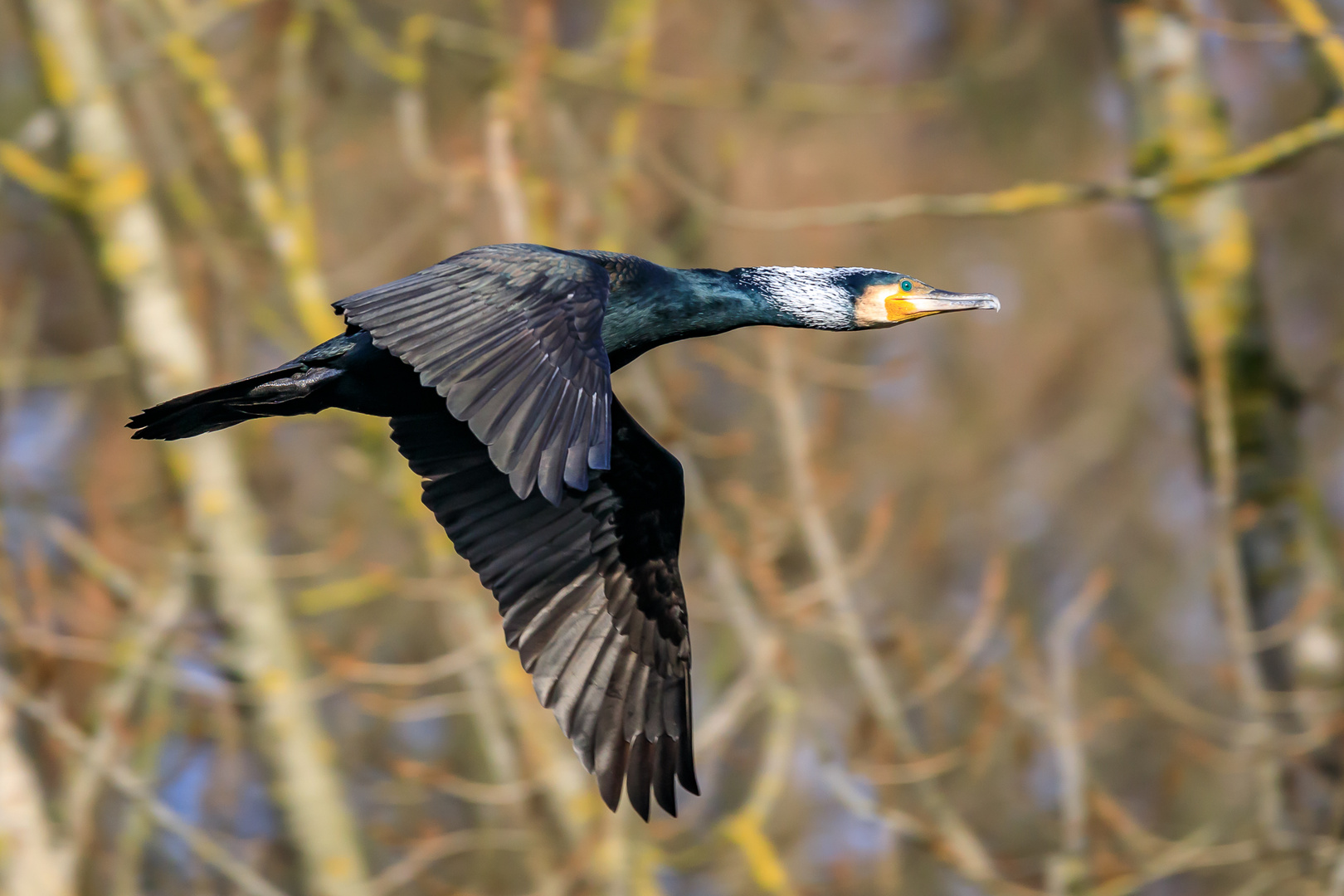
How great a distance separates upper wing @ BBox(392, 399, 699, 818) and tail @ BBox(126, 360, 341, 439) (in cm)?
61

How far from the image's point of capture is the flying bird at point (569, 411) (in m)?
4.27

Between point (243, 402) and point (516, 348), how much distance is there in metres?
1.00

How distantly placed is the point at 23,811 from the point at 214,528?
1937 millimetres

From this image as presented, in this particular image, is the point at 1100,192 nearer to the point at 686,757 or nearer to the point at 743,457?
the point at 686,757

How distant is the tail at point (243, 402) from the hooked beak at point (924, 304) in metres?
1.72

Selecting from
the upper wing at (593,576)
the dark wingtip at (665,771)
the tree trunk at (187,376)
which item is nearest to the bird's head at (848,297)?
the upper wing at (593,576)

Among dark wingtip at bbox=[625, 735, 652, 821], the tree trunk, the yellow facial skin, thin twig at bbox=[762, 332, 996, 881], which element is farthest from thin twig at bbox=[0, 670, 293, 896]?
the yellow facial skin

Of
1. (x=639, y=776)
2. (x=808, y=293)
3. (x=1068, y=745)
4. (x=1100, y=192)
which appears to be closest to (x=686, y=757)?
(x=639, y=776)

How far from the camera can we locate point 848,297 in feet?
18.3

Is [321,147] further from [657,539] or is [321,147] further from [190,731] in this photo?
[657,539]

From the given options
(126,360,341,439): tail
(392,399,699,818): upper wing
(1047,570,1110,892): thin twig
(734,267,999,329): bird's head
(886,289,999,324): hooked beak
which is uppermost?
(126,360,341,439): tail

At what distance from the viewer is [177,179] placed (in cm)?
866

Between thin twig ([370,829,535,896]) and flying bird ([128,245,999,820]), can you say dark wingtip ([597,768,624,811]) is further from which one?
thin twig ([370,829,535,896])

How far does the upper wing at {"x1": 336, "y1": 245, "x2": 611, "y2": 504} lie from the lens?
4.00 m
